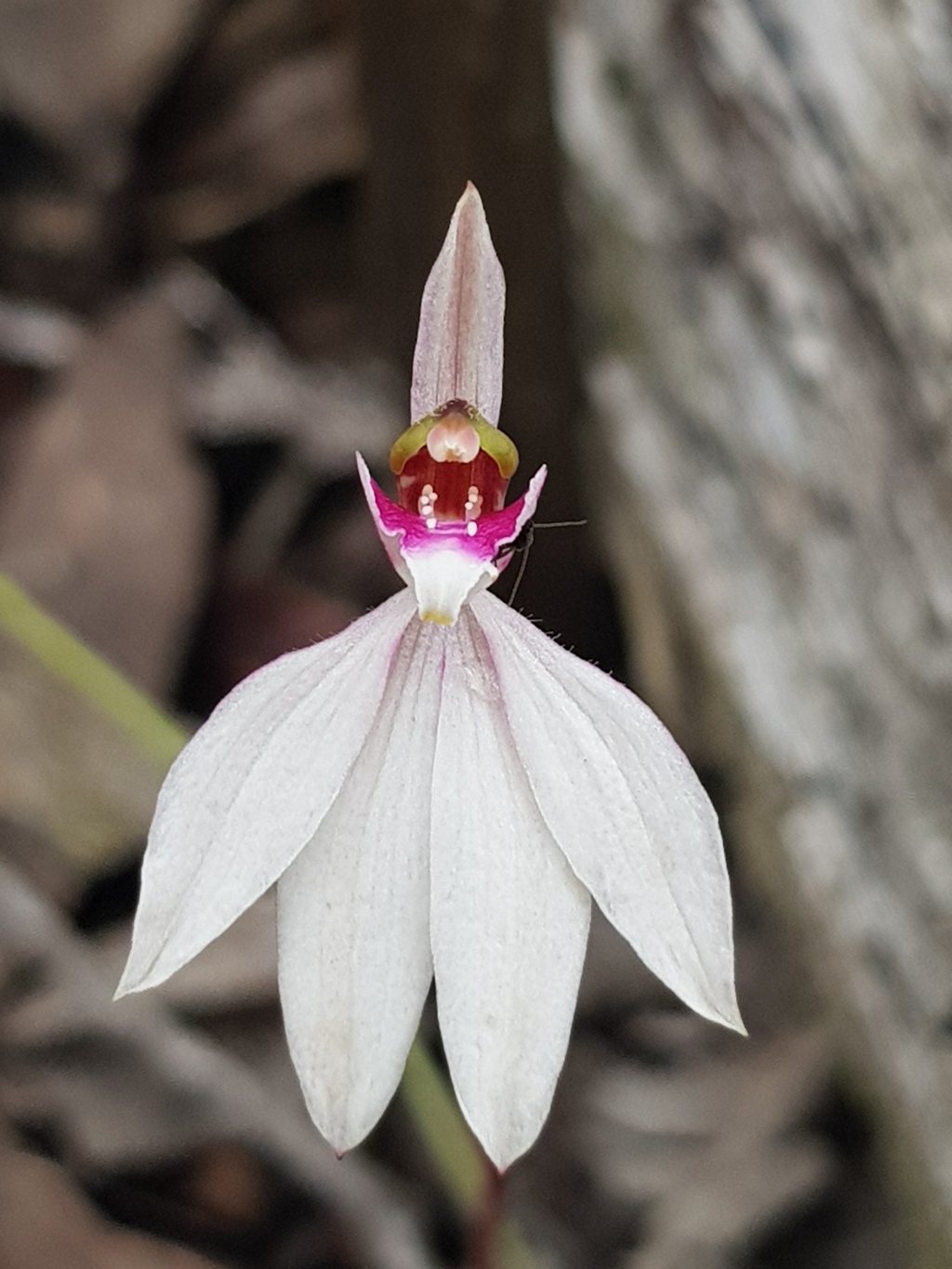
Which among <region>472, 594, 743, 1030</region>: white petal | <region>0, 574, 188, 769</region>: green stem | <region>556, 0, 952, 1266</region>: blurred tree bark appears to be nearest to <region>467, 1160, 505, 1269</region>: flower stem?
<region>472, 594, 743, 1030</region>: white petal

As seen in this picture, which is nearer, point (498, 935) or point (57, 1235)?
A: point (498, 935)

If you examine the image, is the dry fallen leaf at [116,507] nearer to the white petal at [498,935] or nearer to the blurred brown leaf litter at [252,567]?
the blurred brown leaf litter at [252,567]

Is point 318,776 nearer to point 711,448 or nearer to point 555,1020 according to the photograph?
point 555,1020

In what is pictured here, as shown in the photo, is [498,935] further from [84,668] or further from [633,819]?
[84,668]

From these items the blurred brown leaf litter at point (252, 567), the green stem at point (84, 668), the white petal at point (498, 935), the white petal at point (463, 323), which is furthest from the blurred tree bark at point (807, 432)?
the green stem at point (84, 668)

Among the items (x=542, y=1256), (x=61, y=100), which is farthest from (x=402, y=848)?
(x=61, y=100)

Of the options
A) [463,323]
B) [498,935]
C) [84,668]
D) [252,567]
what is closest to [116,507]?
[252,567]
